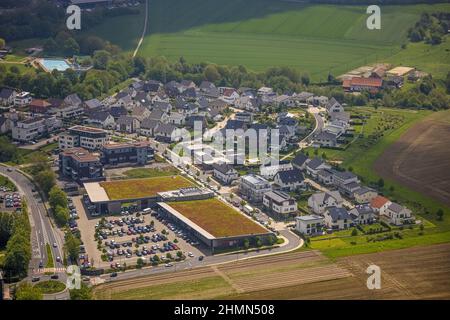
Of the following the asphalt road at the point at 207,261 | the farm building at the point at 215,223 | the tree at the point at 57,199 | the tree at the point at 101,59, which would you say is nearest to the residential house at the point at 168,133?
the farm building at the point at 215,223

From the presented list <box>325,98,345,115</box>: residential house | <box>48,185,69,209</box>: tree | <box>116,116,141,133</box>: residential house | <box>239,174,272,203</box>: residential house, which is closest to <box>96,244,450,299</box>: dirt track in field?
<box>239,174,272,203</box>: residential house

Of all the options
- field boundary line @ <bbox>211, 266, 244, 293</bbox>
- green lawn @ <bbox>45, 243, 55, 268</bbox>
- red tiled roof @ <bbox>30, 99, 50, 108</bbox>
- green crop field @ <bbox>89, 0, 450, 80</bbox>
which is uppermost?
green crop field @ <bbox>89, 0, 450, 80</bbox>

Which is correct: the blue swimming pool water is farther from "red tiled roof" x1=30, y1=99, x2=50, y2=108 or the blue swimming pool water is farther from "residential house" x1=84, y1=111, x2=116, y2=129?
"residential house" x1=84, y1=111, x2=116, y2=129

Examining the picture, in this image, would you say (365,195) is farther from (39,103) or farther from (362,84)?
(39,103)

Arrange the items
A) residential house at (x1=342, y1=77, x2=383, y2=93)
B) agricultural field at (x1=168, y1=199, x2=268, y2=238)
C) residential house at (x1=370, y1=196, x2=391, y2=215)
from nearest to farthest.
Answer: agricultural field at (x1=168, y1=199, x2=268, y2=238)
residential house at (x1=370, y1=196, x2=391, y2=215)
residential house at (x1=342, y1=77, x2=383, y2=93)

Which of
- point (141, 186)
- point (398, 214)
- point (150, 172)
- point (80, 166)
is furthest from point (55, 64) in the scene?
point (398, 214)

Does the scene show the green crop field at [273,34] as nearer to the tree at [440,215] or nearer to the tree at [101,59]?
the tree at [101,59]
